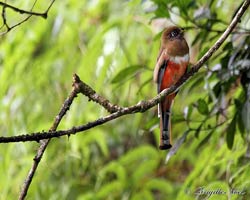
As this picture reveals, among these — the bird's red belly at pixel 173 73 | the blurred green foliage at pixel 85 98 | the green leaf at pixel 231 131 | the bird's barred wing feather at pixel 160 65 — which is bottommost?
the green leaf at pixel 231 131

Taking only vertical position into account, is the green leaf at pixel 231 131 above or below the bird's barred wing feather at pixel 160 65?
below

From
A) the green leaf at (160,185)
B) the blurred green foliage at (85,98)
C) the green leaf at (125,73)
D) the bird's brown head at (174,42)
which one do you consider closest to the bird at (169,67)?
the bird's brown head at (174,42)

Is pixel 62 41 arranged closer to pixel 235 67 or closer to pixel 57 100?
pixel 57 100

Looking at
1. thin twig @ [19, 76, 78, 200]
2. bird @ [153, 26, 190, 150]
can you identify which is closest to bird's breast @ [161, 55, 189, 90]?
bird @ [153, 26, 190, 150]

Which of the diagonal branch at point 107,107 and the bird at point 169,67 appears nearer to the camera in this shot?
the diagonal branch at point 107,107

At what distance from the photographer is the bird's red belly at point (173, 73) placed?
1760 millimetres

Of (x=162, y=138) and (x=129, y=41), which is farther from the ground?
(x=129, y=41)

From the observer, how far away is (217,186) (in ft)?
5.79

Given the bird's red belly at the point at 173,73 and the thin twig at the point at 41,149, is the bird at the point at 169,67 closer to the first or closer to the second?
the bird's red belly at the point at 173,73

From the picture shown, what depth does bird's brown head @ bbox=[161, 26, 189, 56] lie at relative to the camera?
182 cm

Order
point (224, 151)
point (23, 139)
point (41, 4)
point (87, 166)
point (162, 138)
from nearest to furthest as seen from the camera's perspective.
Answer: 1. point (23, 139)
2. point (162, 138)
3. point (224, 151)
4. point (41, 4)
5. point (87, 166)

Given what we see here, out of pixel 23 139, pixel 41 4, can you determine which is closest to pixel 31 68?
pixel 41 4

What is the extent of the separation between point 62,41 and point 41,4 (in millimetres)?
367

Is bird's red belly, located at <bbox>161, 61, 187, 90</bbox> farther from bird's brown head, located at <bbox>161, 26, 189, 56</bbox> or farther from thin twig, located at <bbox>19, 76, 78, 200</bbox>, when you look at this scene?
thin twig, located at <bbox>19, 76, 78, 200</bbox>
